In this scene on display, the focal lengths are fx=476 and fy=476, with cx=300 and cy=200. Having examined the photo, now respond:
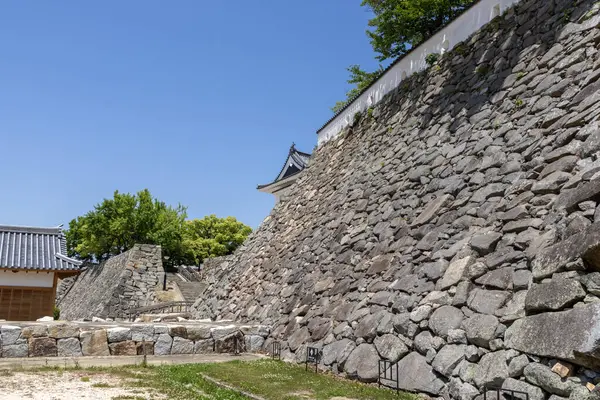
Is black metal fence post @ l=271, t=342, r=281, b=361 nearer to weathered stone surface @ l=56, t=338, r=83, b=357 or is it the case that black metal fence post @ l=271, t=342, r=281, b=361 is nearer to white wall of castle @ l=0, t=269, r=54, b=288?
weathered stone surface @ l=56, t=338, r=83, b=357

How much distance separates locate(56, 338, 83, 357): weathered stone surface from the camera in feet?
29.7

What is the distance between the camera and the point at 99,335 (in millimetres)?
9344

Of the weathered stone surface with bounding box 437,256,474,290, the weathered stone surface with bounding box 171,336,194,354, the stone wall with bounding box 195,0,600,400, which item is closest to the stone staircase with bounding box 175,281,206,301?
the stone wall with bounding box 195,0,600,400

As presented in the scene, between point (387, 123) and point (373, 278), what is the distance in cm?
598

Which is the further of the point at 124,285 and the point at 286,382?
the point at 124,285

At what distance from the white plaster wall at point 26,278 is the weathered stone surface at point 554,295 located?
15.1 metres

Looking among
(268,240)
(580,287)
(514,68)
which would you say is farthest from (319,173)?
(580,287)

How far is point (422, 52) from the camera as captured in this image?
12938mm

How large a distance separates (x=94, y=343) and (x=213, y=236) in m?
31.9

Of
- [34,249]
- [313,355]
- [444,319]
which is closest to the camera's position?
[444,319]

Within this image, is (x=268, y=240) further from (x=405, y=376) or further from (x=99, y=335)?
(x=405, y=376)

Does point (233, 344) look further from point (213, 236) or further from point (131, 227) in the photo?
point (213, 236)

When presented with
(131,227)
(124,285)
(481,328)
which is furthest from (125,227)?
(481,328)

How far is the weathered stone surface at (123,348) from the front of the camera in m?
9.36
